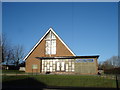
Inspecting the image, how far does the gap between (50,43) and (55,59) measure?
3318 millimetres

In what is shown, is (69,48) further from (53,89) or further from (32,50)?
(53,89)

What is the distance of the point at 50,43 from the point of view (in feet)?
107

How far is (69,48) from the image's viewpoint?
31.2 m

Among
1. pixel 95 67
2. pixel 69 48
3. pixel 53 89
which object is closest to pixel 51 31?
pixel 69 48

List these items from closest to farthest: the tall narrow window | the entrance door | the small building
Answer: the small building
the entrance door
the tall narrow window

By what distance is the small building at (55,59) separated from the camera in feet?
97.2

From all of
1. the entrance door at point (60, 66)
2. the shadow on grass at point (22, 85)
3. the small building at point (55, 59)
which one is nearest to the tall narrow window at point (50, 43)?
the small building at point (55, 59)

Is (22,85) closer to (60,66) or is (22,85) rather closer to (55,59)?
(60,66)

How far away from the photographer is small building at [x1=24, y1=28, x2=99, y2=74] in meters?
29.6

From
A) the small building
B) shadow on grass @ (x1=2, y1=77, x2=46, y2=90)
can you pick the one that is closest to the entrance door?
the small building

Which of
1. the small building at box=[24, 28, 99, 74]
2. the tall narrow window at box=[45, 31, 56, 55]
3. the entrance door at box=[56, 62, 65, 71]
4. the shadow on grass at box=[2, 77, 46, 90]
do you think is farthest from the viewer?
the tall narrow window at box=[45, 31, 56, 55]

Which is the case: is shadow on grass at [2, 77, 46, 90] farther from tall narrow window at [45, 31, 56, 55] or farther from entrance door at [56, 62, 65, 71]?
tall narrow window at [45, 31, 56, 55]

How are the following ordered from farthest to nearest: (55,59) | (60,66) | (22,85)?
(55,59) < (60,66) < (22,85)

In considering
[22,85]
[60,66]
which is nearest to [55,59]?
[60,66]
